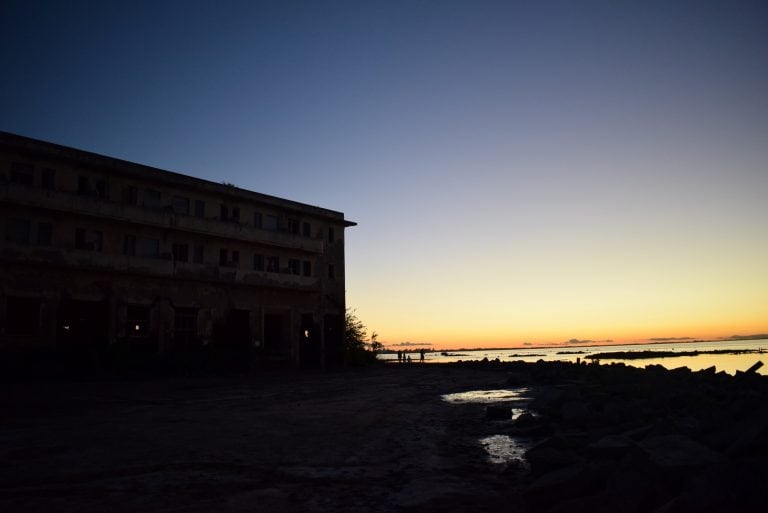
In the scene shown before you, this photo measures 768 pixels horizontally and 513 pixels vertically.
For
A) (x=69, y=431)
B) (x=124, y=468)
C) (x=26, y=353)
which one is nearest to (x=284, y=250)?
(x=26, y=353)

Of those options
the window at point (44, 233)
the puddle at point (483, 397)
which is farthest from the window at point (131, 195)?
the puddle at point (483, 397)

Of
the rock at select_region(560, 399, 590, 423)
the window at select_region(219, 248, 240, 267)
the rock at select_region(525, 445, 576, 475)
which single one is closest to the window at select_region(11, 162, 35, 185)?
the window at select_region(219, 248, 240, 267)

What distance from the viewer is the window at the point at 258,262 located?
39750 millimetres

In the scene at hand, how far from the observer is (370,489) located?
238 inches

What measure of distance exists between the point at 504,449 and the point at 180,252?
31.1m

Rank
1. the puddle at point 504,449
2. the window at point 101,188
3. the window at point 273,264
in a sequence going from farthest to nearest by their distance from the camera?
the window at point 273,264 → the window at point 101,188 → the puddle at point 504,449

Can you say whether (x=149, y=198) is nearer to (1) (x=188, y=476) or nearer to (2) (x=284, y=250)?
(2) (x=284, y=250)

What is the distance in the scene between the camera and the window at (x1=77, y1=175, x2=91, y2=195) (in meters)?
31.0

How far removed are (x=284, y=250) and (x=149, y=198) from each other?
10.6 meters

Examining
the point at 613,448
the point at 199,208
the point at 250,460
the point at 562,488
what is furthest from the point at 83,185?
the point at 562,488

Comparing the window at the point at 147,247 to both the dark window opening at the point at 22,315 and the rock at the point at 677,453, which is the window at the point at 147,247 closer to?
the dark window opening at the point at 22,315

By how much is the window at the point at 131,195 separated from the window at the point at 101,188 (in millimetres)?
1147

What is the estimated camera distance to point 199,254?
120ft

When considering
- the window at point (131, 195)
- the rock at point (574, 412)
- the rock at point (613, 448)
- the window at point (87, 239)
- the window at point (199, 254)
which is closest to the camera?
the rock at point (613, 448)
